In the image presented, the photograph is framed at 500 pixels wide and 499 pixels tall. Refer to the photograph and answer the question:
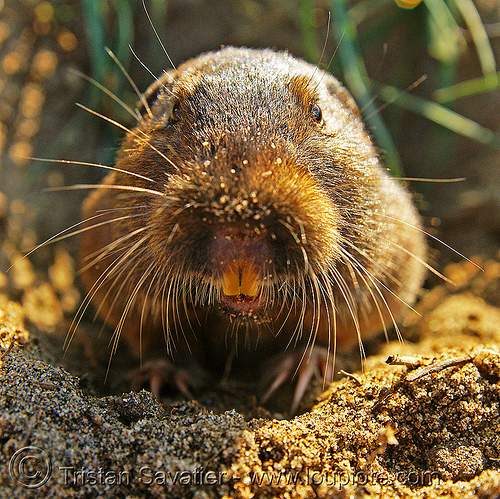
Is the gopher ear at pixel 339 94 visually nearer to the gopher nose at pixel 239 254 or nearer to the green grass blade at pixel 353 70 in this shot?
the green grass blade at pixel 353 70

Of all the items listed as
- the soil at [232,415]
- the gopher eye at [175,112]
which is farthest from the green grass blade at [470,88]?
the gopher eye at [175,112]

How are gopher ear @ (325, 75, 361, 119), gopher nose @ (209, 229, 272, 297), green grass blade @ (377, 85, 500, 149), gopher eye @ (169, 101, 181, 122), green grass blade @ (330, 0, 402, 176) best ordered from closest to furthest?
gopher nose @ (209, 229, 272, 297) → gopher eye @ (169, 101, 181, 122) → gopher ear @ (325, 75, 361, 119) → green grass blade @ (330, 0, 402, 176) → green grass blade @ (377, 85, 500, 149)

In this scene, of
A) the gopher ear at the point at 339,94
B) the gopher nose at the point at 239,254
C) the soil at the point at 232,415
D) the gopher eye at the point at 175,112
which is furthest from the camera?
the gopher ear at the point at 339,94

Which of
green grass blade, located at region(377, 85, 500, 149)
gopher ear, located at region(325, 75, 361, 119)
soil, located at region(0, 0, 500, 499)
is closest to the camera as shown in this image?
soil, located at region(0, 0, 500, 499)

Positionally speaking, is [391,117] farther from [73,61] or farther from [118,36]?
[73,61]

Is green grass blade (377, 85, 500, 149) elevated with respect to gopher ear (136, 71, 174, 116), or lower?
elevated


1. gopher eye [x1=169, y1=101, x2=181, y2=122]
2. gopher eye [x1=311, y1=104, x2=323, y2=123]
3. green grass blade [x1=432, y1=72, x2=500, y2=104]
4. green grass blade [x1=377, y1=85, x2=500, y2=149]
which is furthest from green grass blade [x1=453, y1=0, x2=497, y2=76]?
gopher eye [x1=169, y1=101, x2=181, y2=122]

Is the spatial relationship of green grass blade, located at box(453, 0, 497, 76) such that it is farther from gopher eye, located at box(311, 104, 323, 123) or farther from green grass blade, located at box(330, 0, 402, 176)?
gopher eye, located at box(311, 104, 323, 123)

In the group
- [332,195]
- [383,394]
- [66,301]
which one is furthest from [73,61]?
[383,394]
